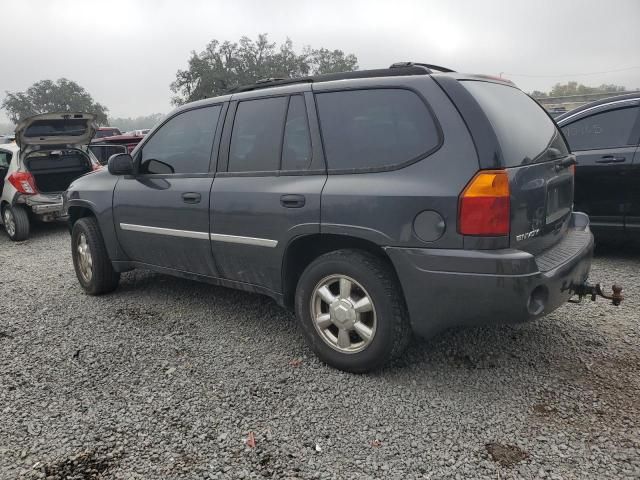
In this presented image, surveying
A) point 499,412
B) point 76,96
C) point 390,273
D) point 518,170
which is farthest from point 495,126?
point 76,96

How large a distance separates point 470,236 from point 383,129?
81cm

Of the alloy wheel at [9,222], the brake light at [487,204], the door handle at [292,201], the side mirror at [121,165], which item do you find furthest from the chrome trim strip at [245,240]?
the alloy wheel at [9,222]

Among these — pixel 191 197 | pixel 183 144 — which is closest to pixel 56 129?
pixel 183 144

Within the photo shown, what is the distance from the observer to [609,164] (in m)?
5.09

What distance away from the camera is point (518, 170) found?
2.58 meters

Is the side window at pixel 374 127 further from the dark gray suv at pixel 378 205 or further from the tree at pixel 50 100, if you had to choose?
the tree at pixel 50 100

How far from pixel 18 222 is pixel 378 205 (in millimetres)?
7347

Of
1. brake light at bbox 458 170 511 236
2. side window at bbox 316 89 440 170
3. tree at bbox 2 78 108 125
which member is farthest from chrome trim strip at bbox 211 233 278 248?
tree at bbox 2 78 108 125

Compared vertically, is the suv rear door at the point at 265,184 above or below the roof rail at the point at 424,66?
below

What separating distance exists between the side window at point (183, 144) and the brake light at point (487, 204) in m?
2.01

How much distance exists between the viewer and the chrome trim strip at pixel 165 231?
370 cm

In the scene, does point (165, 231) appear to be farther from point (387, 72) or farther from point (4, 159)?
point (4, 159)

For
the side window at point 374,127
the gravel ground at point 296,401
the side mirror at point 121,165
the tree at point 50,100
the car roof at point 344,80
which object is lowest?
the gravel ground at point 296,401

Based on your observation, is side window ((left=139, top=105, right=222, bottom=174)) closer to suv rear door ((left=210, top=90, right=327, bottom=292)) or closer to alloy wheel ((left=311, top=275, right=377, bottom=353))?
suv rear door ((left=210, top=90, right=327, bottom=292))
